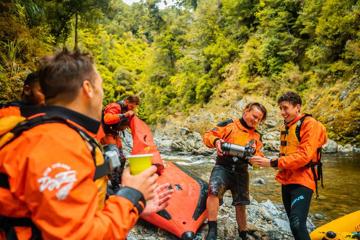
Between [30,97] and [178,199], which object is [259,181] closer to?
A: [178,199]

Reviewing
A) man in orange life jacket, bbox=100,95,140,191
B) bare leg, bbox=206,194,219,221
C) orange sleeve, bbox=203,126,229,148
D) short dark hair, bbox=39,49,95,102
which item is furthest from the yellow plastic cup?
man in orange life jacket, bbox=100,95,140,191

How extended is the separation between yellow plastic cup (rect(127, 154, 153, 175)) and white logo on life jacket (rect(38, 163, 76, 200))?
38 cm

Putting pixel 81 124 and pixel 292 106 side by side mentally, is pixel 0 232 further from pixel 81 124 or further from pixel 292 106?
pixel 292 106

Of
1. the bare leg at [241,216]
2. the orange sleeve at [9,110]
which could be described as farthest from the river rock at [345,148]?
the orange sleeve at [9,110]

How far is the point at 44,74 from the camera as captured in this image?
4.82 feet

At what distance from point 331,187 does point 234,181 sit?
4.65m

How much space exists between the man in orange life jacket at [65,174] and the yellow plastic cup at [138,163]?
35 mm

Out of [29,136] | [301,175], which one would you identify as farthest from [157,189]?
[301,175]

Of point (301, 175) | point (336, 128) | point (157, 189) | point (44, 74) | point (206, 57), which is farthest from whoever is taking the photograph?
point (206, 57)

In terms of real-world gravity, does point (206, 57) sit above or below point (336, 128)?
above

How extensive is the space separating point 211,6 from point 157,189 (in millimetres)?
29528

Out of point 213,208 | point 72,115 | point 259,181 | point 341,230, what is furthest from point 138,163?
point 259,181

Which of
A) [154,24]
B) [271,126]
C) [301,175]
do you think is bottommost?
[271,126]

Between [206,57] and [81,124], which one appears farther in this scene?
[206,57]
